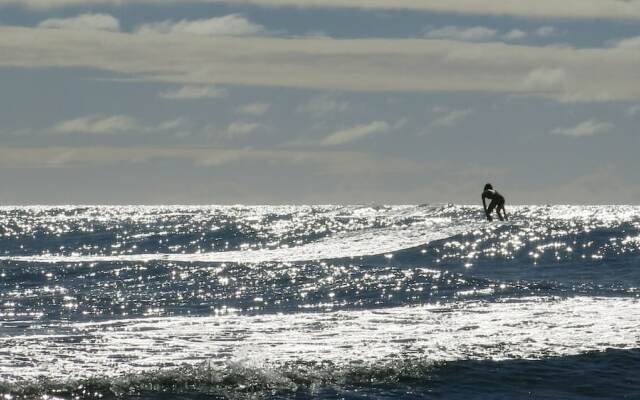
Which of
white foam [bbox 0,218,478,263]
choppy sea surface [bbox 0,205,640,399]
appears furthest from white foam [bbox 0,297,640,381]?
white foam [bbox 0,218,478,263]

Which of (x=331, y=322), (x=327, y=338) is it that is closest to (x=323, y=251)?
(x=331, y=322)

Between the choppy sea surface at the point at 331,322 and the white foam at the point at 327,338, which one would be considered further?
the white foam at the point at 327,338

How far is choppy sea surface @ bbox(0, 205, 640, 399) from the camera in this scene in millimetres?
15500

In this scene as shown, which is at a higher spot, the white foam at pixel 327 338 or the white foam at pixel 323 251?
the white foam at pixel 323 251

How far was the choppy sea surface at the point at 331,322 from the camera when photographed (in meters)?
15.5

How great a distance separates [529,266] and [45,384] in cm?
2547

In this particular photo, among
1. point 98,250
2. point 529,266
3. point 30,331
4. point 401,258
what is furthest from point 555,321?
point 98,250

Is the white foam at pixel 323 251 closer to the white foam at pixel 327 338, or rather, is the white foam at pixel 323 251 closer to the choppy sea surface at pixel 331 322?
the choppy sea surface at pixel 331 322

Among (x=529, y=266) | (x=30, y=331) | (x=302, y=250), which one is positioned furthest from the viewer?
(x=302, y=250)

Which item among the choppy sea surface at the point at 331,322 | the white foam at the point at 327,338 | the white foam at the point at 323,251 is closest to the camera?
the choppy sea surface at the point at 331,322

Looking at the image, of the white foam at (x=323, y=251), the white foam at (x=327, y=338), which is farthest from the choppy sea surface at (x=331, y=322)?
the white foam at (x=323, y=251)

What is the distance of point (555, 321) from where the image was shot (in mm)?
21953

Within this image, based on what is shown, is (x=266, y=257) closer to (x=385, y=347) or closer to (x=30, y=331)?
(x=30, y=331)

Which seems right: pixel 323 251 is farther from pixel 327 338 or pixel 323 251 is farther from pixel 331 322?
pixel 327 338
